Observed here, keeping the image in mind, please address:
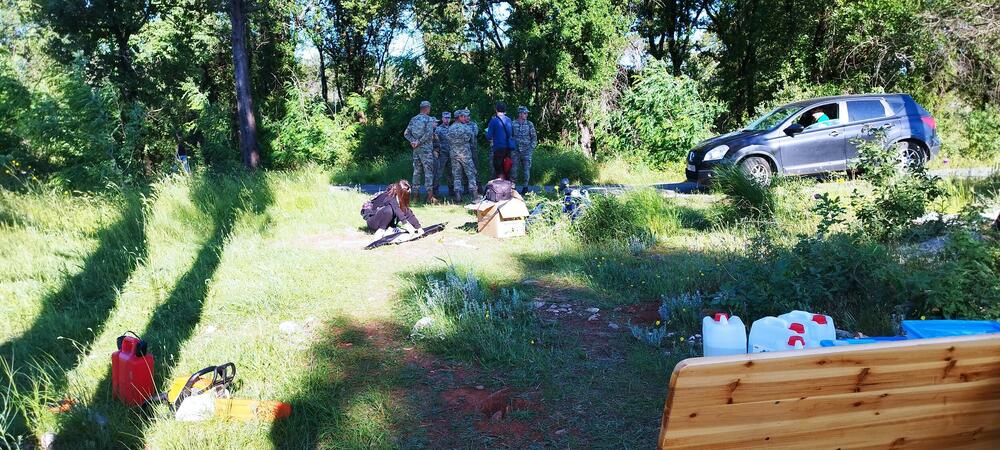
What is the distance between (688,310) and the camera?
17.0 ft

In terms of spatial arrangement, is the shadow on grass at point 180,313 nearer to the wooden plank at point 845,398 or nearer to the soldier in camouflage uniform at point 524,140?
the wooden plank at point 845,398

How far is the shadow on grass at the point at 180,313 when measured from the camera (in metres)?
3.84

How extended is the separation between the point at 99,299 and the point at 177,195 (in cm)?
351

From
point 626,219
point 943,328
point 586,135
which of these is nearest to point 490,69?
point 586,135

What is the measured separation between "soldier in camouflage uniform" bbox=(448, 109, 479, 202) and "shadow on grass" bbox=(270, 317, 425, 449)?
23.9 ft

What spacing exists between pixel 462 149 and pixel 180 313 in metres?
6.91

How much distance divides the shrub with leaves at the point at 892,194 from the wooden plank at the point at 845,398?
4.61 metres

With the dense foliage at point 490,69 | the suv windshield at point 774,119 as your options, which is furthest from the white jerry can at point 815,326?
the dense foliage at point 490,69

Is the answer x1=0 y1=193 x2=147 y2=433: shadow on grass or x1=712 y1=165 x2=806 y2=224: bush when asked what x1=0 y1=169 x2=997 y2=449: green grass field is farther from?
x1=712 y1=165 x2=806 y2=224: bush

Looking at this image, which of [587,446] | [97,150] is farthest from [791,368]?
[97,150]

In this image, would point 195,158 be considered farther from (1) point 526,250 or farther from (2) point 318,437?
(2) point 318,437

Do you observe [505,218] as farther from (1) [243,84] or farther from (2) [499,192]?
(1) [243,84]

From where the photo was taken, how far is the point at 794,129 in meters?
11.9

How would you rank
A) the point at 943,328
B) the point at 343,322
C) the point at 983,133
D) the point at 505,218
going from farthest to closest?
the point at 983,133, the point at 505,218, the point at 343,322, the point at 943,328
